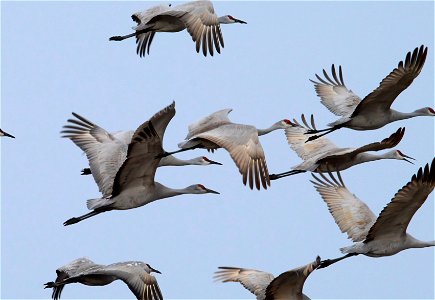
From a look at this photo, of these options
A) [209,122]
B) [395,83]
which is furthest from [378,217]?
[209,122]

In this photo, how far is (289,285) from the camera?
1820 cm

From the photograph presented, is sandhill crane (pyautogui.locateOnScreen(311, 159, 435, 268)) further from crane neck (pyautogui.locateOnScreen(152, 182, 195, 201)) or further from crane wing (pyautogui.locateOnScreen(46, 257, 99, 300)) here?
crane wing (pyautogui.locateOnScreen(46, 257, 99, 300))

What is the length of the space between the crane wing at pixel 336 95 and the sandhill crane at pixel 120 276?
5.46 meters

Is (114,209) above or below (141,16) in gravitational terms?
below

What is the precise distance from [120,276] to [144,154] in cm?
157

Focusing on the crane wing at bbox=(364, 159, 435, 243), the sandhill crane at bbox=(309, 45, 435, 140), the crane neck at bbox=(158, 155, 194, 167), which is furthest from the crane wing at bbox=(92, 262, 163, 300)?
the sandhill crane at bbox=(309, 45, 435, 140)

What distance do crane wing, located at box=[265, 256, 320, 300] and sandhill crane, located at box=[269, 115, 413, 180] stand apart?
260cm

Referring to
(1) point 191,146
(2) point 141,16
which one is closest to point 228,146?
(1) point 191,146

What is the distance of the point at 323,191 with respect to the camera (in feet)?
73.4

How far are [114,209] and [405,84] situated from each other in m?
4.29

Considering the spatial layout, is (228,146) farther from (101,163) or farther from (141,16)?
(141,16)

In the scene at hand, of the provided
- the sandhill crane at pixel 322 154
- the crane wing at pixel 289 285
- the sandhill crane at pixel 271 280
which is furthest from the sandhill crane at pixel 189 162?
the crane wing at pixel 289 285

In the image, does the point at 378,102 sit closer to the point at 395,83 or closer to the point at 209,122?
the point at 395,83

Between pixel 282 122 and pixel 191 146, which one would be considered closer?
pixel 191 146
